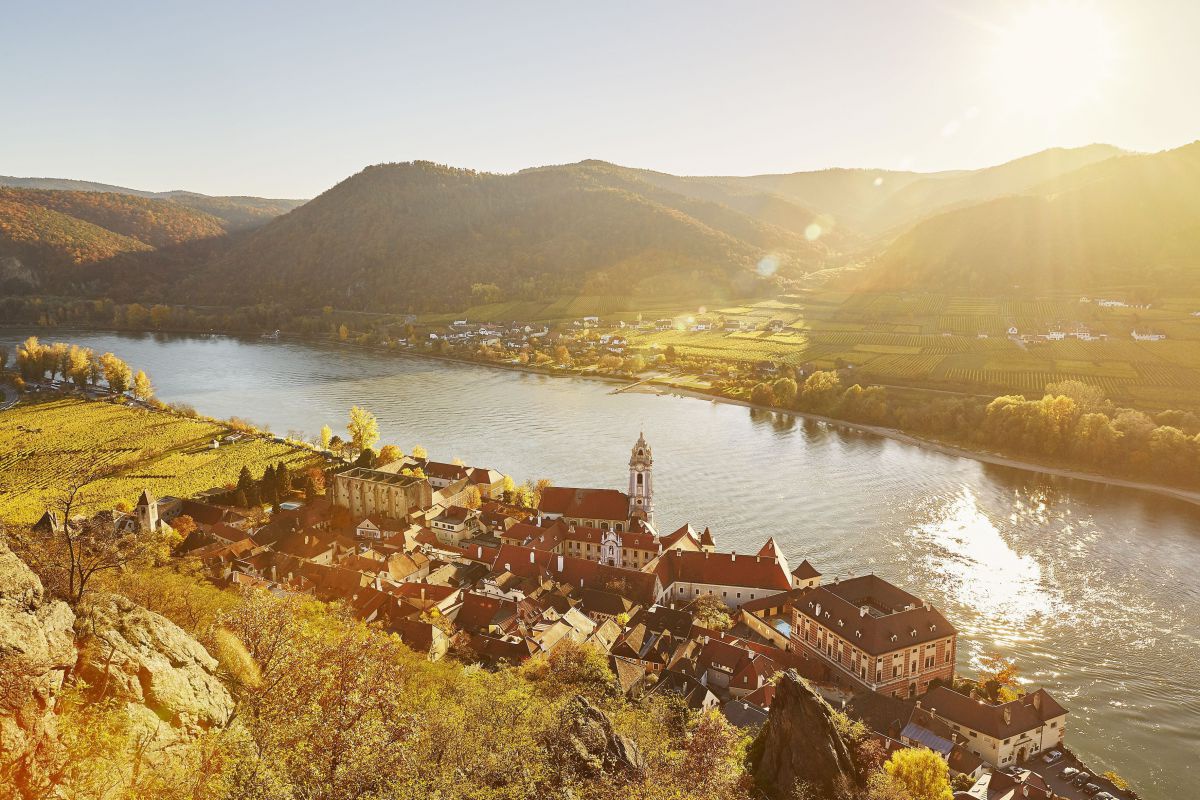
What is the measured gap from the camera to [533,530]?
1109 inches

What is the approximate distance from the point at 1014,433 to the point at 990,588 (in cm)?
2208

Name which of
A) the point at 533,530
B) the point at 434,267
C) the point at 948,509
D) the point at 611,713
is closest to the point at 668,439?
the point at 948,509

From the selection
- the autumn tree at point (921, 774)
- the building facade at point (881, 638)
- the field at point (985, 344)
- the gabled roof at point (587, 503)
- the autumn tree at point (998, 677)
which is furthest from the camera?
the field at point (985, 344)

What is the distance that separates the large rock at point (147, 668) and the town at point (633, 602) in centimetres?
989

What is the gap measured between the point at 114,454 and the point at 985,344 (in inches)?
2552

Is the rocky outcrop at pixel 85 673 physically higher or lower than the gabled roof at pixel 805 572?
higher

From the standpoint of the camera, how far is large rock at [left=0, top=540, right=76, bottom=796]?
546cm

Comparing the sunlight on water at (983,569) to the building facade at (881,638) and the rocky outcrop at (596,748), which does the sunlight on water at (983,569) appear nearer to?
the building facade at (881,638)

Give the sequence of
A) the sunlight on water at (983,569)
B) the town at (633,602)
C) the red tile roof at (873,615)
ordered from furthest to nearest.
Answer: the sunlight on water at (983,569) < the red tile roof at (873,615) < the town at (633,602)

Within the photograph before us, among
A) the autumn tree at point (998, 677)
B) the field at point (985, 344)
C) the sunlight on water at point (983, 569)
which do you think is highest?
the field at point (985, 344)

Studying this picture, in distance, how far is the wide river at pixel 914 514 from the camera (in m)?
20.6

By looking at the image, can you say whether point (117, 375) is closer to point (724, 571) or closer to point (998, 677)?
point (724, 571)

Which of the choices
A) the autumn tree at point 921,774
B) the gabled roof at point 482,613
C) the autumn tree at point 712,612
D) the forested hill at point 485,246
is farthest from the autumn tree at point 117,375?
the autumn tree at point 921,774

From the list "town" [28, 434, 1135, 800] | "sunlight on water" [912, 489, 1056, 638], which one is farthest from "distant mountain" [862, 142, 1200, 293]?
"town" [28, 434, 1135, 800]
